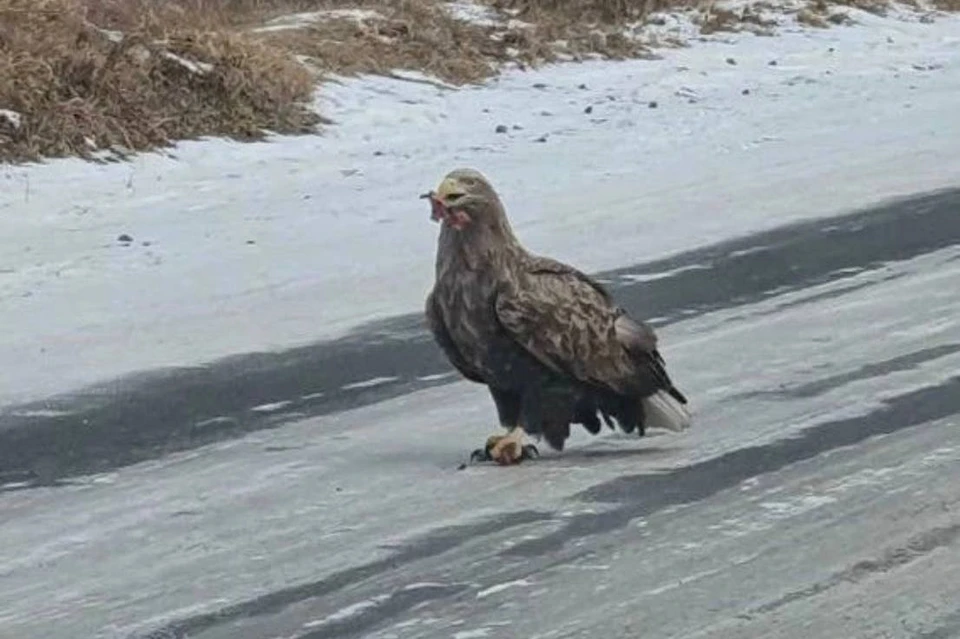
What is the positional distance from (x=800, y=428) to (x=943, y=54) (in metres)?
11.0

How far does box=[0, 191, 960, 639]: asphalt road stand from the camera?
5.67 m

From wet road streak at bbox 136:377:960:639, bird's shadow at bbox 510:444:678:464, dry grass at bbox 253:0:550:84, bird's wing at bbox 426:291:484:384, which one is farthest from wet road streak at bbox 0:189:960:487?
dry grass at bbox 253:0:550:84

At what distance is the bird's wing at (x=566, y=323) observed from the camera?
259 inches

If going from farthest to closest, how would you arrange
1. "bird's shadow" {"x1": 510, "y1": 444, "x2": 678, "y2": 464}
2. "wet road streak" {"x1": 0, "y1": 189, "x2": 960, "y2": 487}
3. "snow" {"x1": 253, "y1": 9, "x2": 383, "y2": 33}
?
"snow" {"x1": 253, "y1": 9, "x2": 383, "y2": 33}
"wet road streak" {"x1": 0, "y1": 189, "x2": 960, "y2": 487}
"bird's shadow" {"x1": 510, "y1": 444, "x2": 678, "y2": 464}

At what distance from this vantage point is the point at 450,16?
16.9 m

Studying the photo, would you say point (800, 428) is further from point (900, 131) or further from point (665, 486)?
point (900, 131)

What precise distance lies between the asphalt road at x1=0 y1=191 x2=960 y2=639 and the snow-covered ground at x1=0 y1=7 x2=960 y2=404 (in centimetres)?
74

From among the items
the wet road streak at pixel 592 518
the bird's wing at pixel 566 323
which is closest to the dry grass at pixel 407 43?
the wet road streak at pixel 592 518

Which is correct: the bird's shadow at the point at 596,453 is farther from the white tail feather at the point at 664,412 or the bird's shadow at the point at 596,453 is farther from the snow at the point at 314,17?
the snow at the point at 314,17

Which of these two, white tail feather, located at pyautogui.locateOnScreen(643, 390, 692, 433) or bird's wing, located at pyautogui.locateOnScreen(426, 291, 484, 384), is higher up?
bird's wing, located at pyautogui.locateOnScreen(426, 291, 484, 384)

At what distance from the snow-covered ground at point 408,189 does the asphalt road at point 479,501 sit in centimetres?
74

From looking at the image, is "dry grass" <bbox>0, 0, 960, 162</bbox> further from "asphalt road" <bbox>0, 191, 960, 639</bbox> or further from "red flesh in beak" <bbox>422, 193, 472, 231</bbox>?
"red flesh in beak" <bbox>422, 193, 472, 231</bbox>

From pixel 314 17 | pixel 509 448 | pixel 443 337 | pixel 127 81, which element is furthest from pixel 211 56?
pixel 443 337

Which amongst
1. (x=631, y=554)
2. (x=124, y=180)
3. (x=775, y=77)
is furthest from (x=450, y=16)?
(x=631, y=554)
